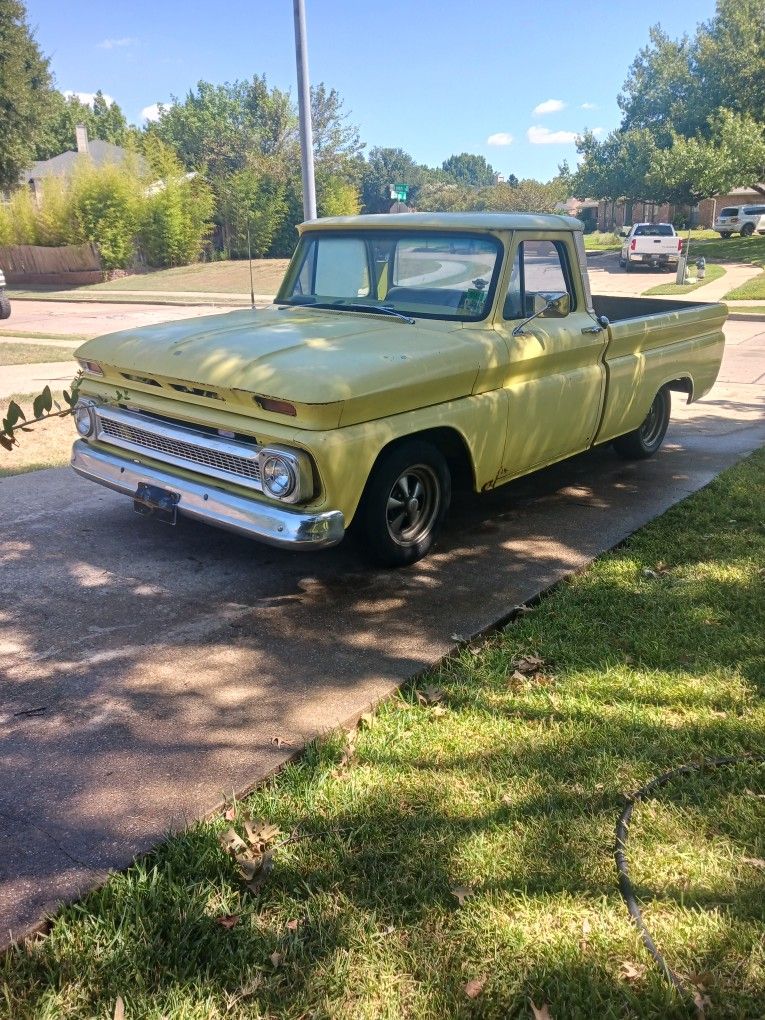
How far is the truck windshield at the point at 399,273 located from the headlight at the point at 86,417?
1.49m

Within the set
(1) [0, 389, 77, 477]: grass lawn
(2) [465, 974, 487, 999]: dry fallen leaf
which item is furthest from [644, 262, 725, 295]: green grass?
(2) [465, 974, 487, 999]: dry fallen leaf

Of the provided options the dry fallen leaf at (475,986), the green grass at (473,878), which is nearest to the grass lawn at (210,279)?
the green grass at (473,878)

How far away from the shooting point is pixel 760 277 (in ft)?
83.8

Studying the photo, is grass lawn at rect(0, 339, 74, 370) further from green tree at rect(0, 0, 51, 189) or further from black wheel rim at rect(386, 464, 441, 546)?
green tree at rect(0, 0, 51, 189)

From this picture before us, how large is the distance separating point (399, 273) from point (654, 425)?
9.73 feet

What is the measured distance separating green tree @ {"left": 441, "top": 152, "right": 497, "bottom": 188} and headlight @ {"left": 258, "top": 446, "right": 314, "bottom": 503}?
651 ft

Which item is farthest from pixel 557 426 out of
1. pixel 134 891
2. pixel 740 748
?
pixel 134 891

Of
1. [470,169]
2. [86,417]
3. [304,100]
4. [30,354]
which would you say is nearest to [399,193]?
[304,100]

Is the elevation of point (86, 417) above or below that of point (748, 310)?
below

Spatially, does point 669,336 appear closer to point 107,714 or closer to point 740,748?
point 740,748

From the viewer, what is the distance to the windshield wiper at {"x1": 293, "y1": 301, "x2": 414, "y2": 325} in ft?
16.1

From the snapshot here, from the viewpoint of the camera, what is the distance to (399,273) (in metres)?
5.13

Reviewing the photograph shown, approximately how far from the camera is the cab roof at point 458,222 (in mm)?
4980

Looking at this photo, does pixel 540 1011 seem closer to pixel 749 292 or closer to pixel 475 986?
pixel 475 986
